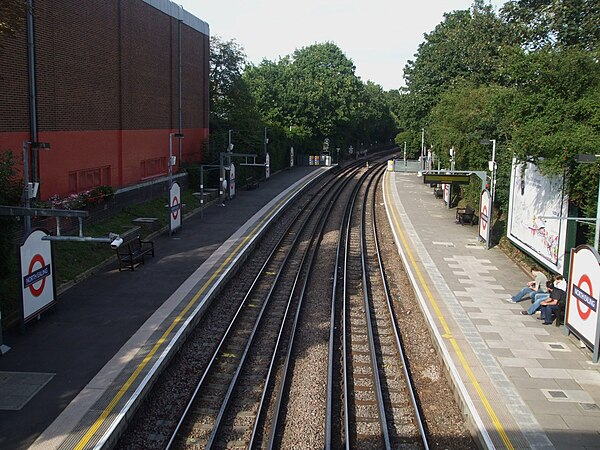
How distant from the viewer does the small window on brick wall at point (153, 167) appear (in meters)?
32.1

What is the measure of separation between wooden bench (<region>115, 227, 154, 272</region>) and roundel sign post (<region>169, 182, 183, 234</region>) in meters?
3.33

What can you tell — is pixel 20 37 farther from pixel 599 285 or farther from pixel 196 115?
pixel 196 115

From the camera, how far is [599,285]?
39.3 feet

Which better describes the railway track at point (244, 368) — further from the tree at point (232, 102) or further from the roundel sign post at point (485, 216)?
the tree at point (232, 102)

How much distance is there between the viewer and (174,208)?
2531cm

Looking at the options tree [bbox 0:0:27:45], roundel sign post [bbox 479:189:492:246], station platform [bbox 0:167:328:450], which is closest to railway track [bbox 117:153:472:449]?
station platform [bbox 0:167:328:450]

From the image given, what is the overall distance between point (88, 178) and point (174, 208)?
3.89 metres

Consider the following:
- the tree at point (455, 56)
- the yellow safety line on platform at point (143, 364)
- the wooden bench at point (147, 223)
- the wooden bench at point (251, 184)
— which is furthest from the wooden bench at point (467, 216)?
the wooden bench at point (251, 184)

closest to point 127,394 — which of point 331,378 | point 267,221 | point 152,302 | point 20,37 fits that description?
point 331,378

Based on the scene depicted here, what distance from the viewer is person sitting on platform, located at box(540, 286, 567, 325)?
48.8ft

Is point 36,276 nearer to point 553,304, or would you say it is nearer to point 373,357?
point 373,357

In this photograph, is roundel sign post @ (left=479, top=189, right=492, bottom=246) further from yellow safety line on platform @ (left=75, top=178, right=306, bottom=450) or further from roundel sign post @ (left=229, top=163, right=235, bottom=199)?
roundel sign post @ (left=229, top=163, right=235, bottom=199)

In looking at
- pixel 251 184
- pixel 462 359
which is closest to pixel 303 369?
pixel 462 359

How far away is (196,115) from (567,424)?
3486 centimetres
